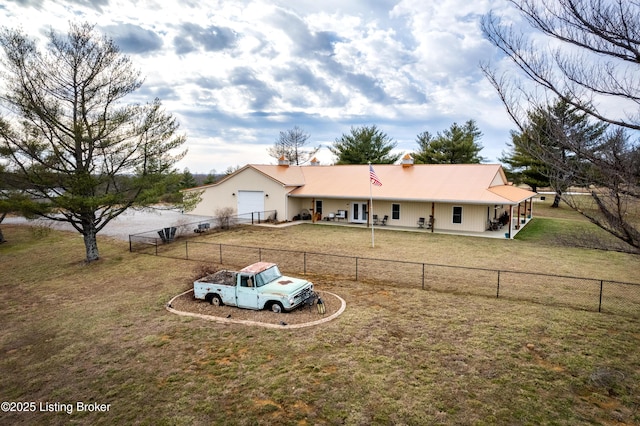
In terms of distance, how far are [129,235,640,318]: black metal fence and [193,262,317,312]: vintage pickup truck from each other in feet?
11.6

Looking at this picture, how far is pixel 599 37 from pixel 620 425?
662cm

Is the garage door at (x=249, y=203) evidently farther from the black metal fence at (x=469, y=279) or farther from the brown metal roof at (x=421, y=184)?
the black metal fence at (x=469, y=279)

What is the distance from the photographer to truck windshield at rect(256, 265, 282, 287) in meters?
11.1

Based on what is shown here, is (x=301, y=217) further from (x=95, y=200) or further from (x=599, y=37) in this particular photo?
(x=599, y=37)

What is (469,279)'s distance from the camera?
14.1m

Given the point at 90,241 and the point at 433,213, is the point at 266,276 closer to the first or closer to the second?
the point at 90,241

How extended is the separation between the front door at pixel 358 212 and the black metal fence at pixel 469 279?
41.1 ft

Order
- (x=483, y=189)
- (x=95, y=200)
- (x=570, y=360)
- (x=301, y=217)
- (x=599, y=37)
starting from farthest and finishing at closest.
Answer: (x=301, y=217) < (x=483, y=189) < (x=95, y=200) < (x=570, y=360) < (x=599, y=37)

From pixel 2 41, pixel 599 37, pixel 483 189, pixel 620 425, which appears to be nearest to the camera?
pixel 620 425

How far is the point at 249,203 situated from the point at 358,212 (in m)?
10.5

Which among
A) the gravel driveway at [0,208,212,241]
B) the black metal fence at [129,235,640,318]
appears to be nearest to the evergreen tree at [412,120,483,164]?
the gravel driveway at [0,208,212,241]

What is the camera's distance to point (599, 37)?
621 centimetres

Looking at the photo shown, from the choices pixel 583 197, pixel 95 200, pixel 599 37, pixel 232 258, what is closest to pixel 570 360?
pixel 583 197

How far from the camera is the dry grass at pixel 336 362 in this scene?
6.10 metres
